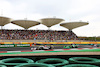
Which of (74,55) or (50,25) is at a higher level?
(50,25)

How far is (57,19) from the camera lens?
1882 inches

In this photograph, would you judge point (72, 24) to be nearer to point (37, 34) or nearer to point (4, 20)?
point (37, 34)

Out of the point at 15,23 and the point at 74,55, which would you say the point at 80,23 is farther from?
the point at 74,55

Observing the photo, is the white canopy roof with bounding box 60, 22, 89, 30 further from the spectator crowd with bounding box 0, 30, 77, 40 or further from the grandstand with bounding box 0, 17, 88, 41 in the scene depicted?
the spectator crowd with bounding box 0, 30, 77, 40

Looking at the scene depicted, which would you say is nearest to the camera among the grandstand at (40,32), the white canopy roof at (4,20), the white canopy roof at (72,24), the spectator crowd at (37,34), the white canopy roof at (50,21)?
the spectator crowd at (37,34)

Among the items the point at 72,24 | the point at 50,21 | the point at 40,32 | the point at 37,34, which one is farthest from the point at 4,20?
the point at 72,24

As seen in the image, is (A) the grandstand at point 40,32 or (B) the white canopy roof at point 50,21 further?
(B) the white canopy roof at point 50,21

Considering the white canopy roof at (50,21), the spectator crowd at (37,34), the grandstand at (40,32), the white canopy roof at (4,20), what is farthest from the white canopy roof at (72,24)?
the white canopy roof at (4,20)

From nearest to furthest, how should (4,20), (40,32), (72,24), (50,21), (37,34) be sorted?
(4,20) → (37,34) → (50,21) → (40,32) → (72,24)

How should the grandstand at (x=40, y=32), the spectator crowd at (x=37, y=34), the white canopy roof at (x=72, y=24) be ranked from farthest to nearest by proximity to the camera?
1. the white canopy roof at (x=72, y=24)
2. the grandstand at (x=40, y=32)
3. the spectator crowd at (x=37, y=34)

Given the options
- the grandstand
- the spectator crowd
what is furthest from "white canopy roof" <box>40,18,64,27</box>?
the spectator crowd

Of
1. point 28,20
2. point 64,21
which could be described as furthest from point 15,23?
point 64,21

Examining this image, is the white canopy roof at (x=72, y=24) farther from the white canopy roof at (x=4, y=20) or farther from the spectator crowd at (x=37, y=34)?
the white canopy roof at (x=4, y=20)

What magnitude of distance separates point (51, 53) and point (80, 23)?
37.1 meters
